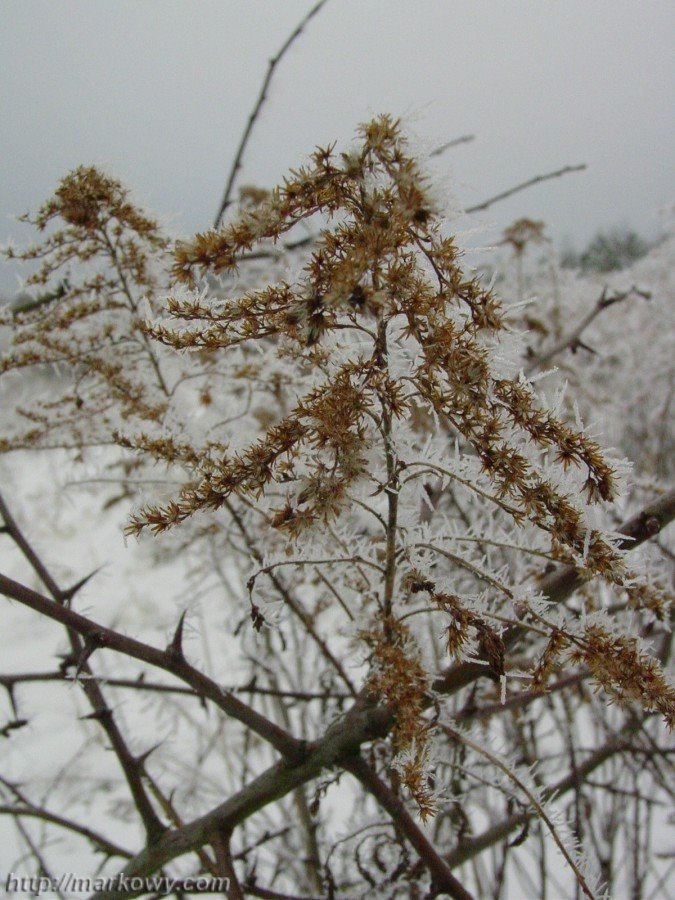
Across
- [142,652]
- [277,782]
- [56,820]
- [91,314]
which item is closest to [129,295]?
[91,314]

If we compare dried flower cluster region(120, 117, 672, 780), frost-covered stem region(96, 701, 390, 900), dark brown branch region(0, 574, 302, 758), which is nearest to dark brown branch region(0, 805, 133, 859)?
frost-covered stem region(96, 701, 390, 900)

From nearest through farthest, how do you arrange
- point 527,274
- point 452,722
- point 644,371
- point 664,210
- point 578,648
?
point 578,648 → point 452,722 → point 527,274 → point 664,210 → point 644,371

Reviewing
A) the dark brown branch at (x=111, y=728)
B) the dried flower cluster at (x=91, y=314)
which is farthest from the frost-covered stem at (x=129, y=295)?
the dark brown branch at (x=111, y=728)

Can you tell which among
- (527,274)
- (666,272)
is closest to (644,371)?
(666,272)

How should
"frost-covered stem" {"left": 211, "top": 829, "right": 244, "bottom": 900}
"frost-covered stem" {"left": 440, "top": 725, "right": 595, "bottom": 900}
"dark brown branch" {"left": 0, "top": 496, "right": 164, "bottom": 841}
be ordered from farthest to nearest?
1. "dark brown branch" {"left": 0, "top": 496, "right": 164, "bottom": 841}
2. "frost-covered stem" {"left": 211, "top": 829, "right": 244, "bottom": 900}
3. "frost-covered stem" {"left": 440, "top": 725, "right": 595, "bottom": 900}

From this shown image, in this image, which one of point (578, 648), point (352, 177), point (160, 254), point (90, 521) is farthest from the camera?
point (90, 521)

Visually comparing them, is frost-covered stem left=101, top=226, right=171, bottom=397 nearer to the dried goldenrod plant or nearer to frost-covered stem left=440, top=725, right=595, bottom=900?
the dried goldenrod plant

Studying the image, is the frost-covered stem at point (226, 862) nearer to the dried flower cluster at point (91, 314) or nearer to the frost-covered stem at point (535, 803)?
the frost-covered stem at point (535, 803)

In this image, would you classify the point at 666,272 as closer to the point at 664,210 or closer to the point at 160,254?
the point at 664,210
